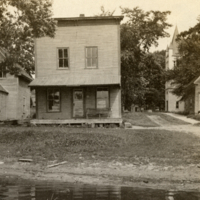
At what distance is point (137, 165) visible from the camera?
1035 cm

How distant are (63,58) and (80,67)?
1.35 metres

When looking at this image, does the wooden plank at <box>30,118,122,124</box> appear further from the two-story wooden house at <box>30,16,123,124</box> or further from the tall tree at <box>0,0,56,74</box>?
the tall tree at <box>0,0,56,74</box>

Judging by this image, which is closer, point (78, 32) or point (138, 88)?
point (78, 32)

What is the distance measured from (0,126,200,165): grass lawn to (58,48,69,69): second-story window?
7287 millimetres

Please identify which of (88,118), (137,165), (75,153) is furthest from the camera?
(88,118)

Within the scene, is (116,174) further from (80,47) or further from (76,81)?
(80,47)

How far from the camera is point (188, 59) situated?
35250 mm

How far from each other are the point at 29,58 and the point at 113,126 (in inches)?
265

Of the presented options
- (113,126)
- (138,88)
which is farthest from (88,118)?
(138,88)

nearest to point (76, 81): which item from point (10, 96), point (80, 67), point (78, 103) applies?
point (80, 67)

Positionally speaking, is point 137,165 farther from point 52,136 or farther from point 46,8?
point 46,8

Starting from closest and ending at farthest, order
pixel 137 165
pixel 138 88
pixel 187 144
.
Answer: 1. pixel 137 165
2. pixel 187 144
3. pixel 138 88

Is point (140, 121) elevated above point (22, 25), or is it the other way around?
point (22, 25)

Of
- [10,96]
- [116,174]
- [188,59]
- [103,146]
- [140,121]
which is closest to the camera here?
[116,174]
